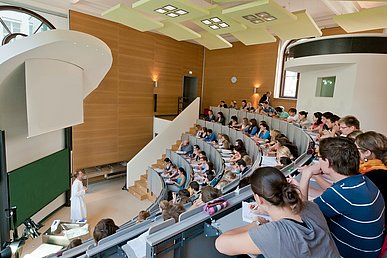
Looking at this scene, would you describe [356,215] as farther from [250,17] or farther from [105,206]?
[105,206]

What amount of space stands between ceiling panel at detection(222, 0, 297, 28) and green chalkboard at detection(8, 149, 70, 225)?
605 cm

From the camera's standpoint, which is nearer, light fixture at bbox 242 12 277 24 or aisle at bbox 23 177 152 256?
light fixture at bbox 242 12 277 24

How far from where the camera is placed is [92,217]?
298 inches

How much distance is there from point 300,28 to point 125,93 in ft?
22.9

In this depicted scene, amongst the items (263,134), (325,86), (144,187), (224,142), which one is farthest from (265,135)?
(144,187)

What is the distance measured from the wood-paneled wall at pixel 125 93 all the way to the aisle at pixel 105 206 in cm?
112

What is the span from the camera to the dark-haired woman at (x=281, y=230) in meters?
1.07

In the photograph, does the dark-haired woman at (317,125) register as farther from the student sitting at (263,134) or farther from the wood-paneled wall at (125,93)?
the wood-paneled wall at (125,93)

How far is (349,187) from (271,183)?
0.57 metres

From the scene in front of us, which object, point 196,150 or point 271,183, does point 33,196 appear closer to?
point 196,150

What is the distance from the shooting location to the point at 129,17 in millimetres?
6410

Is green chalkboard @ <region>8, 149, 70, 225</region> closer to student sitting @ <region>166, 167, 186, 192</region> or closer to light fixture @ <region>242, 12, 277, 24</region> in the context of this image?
student sitting @ <region>166, 167, 186, 192</region>

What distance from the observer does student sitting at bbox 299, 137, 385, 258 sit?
1.42 m

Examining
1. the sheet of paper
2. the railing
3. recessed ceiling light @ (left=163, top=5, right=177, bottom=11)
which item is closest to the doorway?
the railing
